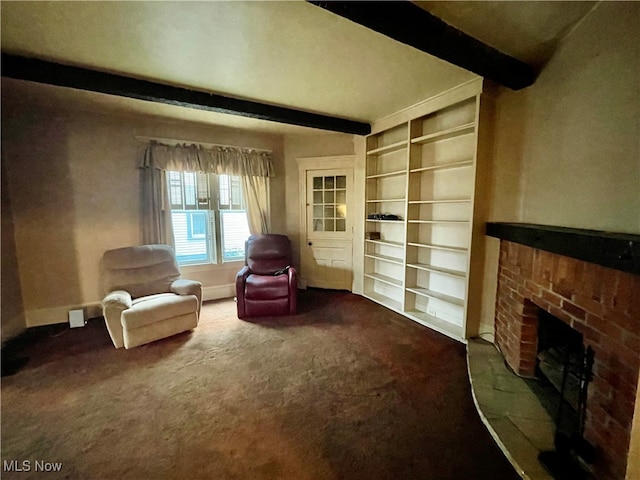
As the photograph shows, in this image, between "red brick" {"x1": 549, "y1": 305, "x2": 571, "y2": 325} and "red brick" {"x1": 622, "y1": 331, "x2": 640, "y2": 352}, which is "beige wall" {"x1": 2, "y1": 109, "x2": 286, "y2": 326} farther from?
"red brick" {"x1": 622, "y1": 331, "x2": 640, "y2": 352}

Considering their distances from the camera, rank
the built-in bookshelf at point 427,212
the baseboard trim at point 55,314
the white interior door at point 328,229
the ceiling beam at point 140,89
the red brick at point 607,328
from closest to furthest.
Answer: the red brick at point 607,328 < the ceiling beam at point 140,89 < the built-in bookshelf at point 427,212 < the baseboard trim at point 55,314 < the white interior door at point 328,229

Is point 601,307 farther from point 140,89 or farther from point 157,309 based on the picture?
point 140,89

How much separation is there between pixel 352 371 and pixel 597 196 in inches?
81.3

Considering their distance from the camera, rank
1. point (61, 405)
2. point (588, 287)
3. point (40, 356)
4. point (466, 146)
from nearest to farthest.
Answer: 1. point (588, 287)
2. point (61, 405)
3. point (40, 356)
4. point (466, 146)

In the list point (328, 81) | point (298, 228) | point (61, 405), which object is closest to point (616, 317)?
point (328, 81)

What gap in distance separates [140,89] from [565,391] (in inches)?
163

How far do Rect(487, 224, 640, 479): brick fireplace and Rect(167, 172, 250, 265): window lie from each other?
364 centimetres

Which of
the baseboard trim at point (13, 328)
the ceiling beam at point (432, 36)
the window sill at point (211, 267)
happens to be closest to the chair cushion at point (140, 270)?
the window sill at point (211, 267)

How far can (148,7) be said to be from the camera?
1530 millimetres

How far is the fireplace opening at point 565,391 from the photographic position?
1316 mm

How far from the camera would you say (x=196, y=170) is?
3729 millimetres

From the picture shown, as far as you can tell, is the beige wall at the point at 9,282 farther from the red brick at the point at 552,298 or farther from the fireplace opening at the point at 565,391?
the red brick at the point at 552,298

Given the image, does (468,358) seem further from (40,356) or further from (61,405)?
(40,356)

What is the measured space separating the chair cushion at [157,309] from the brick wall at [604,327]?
3.11 m
